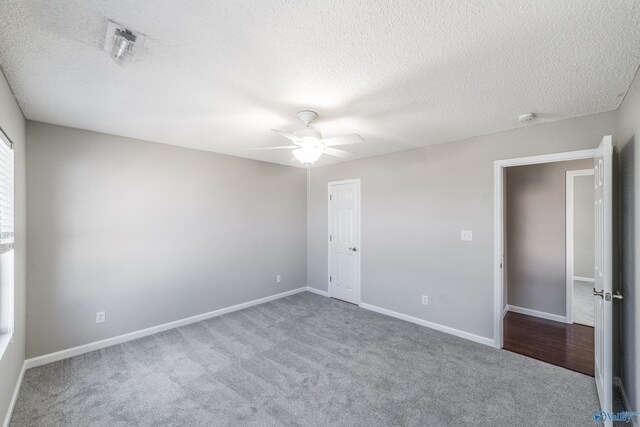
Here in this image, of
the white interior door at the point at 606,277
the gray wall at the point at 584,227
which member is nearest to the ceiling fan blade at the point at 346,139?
the white interior door at the point at 606,277

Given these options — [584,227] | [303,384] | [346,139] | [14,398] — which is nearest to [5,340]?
[14,398]

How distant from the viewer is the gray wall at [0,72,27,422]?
1.90 metres

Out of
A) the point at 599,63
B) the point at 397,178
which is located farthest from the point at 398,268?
the point at 599,63

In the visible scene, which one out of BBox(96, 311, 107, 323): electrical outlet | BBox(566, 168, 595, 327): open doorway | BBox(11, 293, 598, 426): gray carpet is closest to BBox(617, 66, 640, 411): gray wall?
BBox(11, 293, 598, 426): gray carpet

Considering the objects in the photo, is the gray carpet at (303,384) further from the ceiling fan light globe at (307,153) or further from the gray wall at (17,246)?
the ceiling fan light globe at (307,153)

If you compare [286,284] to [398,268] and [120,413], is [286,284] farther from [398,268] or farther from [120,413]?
[120,413]

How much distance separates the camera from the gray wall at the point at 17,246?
1904 millimetres

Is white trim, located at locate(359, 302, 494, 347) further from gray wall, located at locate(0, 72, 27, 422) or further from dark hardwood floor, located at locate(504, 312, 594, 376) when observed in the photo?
gray wall, located at locate(0, 72, 27, 422)

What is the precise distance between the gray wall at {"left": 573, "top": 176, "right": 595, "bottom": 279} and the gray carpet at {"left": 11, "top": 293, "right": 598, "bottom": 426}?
14.2ft

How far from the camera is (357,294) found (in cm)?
455

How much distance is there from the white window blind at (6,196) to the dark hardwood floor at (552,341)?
15.2 ft

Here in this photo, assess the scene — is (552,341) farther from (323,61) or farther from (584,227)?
(323,61)

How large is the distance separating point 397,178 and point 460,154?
90 centimetres

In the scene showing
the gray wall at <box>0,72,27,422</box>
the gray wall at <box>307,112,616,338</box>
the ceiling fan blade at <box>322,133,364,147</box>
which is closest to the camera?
the gray wall at <box>0,72,27,422</box>
